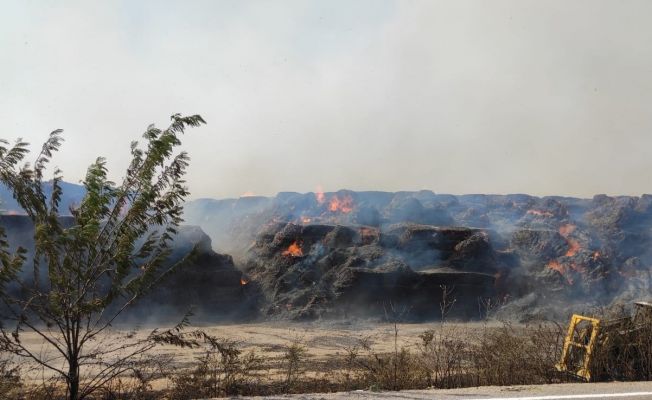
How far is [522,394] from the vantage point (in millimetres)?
5707

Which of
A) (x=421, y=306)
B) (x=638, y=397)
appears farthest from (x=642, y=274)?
(x=638, y=397)

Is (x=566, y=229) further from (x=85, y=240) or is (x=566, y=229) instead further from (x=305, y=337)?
(x=85, y=240)

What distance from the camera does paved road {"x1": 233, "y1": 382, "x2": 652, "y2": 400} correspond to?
216 inches

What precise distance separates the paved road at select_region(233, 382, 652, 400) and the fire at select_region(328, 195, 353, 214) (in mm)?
48148

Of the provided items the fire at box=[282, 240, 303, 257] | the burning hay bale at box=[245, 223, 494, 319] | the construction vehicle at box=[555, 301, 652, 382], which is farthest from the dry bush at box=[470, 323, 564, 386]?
the fire at box=[282, 240, 303, 257]

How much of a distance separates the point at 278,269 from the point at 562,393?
25.8 metres

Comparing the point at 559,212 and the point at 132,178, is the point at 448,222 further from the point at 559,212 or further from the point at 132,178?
the point at 132,178

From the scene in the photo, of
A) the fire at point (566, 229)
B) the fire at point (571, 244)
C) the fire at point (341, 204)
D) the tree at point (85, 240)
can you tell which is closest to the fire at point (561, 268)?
the fire at point (571, 244)

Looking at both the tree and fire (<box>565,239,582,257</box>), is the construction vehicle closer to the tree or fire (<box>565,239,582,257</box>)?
the tree

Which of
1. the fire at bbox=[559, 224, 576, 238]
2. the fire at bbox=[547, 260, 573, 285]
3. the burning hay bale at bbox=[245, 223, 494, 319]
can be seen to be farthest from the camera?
the fire at bbox=[559, 224, 576, 238]

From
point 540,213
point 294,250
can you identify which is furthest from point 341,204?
point 294,250

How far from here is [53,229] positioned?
5191 millimetres

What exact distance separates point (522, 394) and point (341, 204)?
50.5 metres

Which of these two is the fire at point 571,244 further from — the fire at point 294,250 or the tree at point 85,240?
the tree at point 85,240
